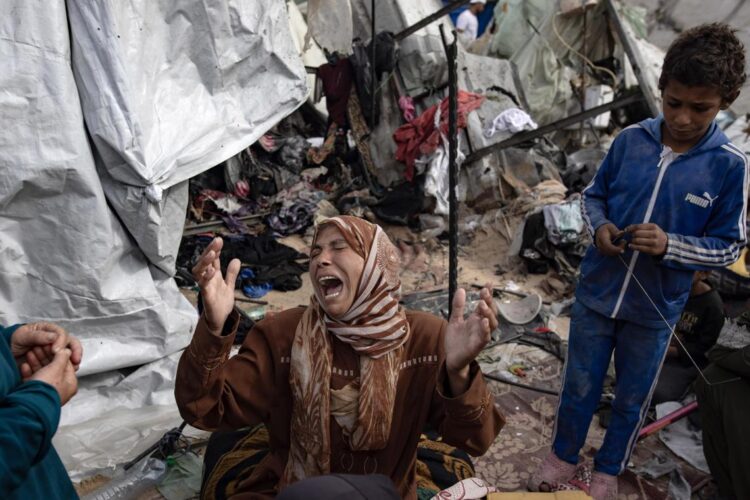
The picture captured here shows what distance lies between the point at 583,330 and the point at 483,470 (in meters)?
1.06

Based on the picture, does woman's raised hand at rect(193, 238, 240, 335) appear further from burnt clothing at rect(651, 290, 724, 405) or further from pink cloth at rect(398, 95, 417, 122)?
pink cloth at rect(398, 95, 417, 122)

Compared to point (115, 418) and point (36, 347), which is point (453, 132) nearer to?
point (36, 347)

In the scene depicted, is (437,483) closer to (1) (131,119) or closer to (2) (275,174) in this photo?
(1) (131,119)

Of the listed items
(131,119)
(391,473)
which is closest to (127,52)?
(131,119)

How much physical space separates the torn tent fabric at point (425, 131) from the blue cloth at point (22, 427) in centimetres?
608

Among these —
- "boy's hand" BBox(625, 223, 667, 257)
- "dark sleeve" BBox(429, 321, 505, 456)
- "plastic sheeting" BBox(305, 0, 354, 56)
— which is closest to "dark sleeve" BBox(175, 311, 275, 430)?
"dark sleeve" BBox(429, 321, 505, 456)

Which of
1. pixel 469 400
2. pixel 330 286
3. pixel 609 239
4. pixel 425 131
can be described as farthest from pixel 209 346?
pixel 425 131

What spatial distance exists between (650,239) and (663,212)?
216mm

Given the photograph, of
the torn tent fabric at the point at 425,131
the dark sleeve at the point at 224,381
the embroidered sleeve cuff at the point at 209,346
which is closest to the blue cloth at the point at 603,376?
the dark sleeve at the point at 224,381

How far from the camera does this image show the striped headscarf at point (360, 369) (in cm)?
179

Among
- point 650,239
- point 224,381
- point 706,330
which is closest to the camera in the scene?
point 224,381

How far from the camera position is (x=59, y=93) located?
9.20 ft

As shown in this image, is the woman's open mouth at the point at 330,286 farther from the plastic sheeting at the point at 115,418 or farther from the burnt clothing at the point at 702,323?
the burnt clothing at the point at 702,323

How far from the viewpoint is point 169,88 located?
3.40 metres
